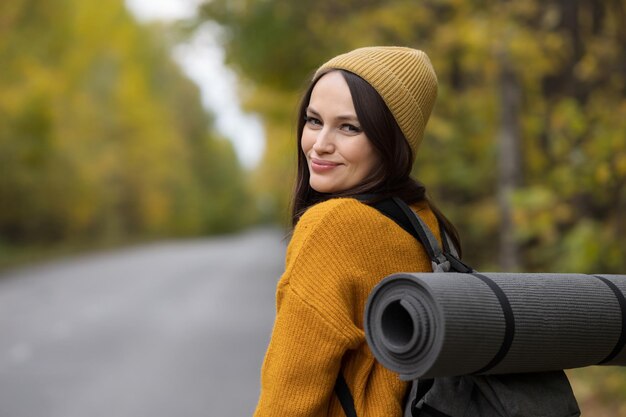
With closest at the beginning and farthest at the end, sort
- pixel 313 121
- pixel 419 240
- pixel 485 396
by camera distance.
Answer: pixel 485 396 < pixel 419 240 < pixel 313 121

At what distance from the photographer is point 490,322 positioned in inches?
57.9

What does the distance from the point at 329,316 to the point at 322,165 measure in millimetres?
404

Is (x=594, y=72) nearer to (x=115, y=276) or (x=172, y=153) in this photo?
(x=115, y=276)

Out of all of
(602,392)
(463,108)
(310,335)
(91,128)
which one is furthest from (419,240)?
(91,128)

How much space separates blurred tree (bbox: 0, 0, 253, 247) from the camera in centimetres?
2472

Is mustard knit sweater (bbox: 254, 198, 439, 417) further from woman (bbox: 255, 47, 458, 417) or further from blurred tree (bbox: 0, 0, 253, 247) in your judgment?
blurred tree (bbox: 0, 0, 253, 247)

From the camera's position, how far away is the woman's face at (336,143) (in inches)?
74.2

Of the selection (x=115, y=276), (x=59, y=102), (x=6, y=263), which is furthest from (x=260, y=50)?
(x=59, y=102)

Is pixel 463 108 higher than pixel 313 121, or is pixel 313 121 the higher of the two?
pixel 313 121

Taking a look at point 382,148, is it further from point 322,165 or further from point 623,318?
point 623,318

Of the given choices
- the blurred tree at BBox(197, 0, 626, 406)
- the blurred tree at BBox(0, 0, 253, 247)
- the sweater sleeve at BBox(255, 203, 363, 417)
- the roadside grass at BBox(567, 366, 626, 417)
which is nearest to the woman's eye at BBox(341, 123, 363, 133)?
the sweater sleeve at BBox(255, 203, 363, 417)

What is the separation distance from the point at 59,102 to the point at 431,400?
3371 centimetres

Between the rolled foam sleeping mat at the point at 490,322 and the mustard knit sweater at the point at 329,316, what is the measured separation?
0.16m

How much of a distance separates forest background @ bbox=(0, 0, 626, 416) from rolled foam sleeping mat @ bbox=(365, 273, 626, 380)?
2.68 ft
